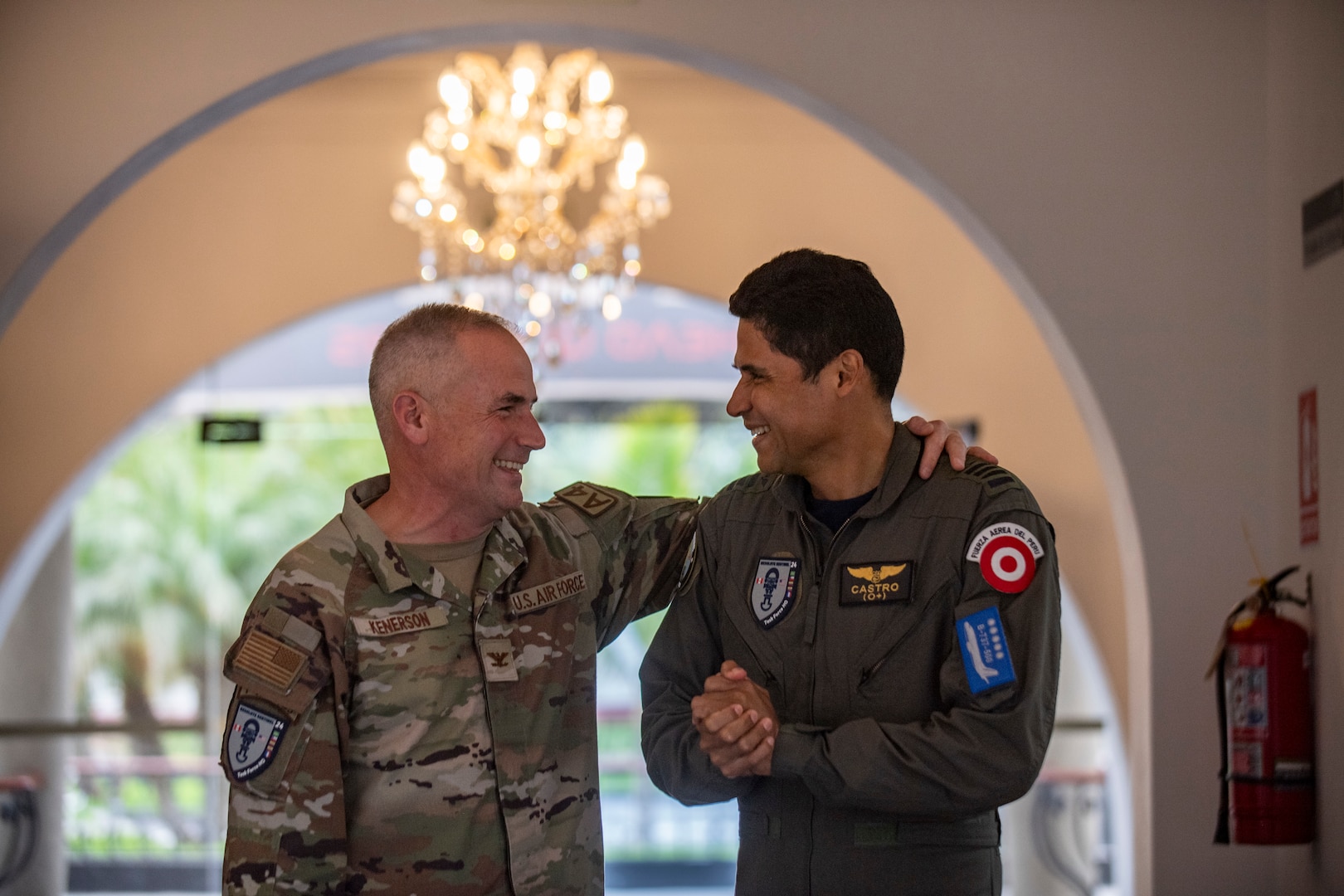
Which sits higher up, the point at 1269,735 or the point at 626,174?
the point at 626,174

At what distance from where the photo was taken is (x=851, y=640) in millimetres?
2123

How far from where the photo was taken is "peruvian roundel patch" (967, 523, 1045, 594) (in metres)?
2.03

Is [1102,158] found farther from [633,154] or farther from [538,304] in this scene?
[538,304]

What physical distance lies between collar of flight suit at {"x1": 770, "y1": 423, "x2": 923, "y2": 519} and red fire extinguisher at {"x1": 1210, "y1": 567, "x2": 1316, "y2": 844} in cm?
134

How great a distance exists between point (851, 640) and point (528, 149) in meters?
3.79

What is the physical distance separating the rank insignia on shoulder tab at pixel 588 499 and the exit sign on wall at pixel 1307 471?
171cm

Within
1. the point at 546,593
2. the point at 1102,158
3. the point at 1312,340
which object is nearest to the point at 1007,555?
the point at 546,593

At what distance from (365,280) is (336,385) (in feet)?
4.66

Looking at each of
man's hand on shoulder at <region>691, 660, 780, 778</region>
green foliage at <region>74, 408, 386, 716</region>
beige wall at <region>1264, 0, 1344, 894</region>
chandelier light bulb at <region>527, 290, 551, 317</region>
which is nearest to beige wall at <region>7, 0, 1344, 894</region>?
beige wall at <region>1264, 0, 1344, 894</region>

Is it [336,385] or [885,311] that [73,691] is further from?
[885,311]

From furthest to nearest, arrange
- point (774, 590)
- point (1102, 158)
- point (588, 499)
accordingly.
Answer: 1. point (1102, 158)
2. point (588, 499)
3. point (774, 590)

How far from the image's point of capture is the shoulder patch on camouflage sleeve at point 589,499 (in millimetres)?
2451

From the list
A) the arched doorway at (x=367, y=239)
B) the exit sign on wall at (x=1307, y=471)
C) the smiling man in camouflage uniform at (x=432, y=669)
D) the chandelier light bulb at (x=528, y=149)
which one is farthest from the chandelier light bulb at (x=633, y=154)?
the smiling man in camouflage uniform at (x=432, y=669)

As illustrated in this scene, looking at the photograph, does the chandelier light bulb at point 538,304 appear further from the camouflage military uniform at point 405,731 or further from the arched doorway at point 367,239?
the camouflage military uniform at point 405,731
